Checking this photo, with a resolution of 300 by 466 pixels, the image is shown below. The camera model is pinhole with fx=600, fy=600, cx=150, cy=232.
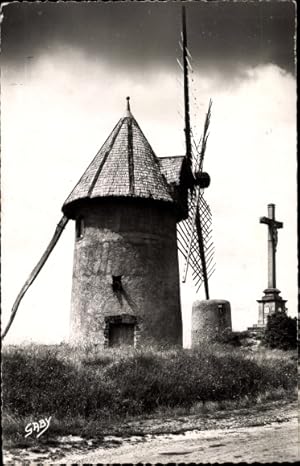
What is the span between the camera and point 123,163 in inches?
591

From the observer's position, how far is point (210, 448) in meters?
7.27

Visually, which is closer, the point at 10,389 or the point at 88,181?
the point at 10,389

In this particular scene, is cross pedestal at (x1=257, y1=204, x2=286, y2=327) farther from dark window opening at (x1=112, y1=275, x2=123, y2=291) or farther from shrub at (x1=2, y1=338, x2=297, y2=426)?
dark window opening at (x1=112, y1=275, x2=123, y2=291)

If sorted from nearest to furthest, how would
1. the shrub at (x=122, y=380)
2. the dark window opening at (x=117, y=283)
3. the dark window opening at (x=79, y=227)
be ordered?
the shrub at (x=122, y=380)
the dark window opening at (x=117, y=283)
the dark window opening at (x=79, y=227)

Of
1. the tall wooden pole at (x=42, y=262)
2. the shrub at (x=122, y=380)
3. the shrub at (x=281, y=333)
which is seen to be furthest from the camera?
the shrub at (x=281, y=333)

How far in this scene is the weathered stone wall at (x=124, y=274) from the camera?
47.4 ft

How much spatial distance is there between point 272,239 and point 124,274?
24.6ft

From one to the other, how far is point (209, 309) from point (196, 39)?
31.9 ft

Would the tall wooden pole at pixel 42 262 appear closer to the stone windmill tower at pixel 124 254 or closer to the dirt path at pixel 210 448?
the stone windmill tower at pixel 124 254

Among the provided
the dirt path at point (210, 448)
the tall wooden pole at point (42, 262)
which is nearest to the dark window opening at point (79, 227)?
the tall wooden pole at point (42, 262)

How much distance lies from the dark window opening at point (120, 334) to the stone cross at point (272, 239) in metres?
7.51

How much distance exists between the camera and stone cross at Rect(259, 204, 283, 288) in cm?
2023

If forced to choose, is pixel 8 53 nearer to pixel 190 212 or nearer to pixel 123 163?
pixel 123 163

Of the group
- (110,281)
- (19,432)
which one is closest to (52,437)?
(19,432)
